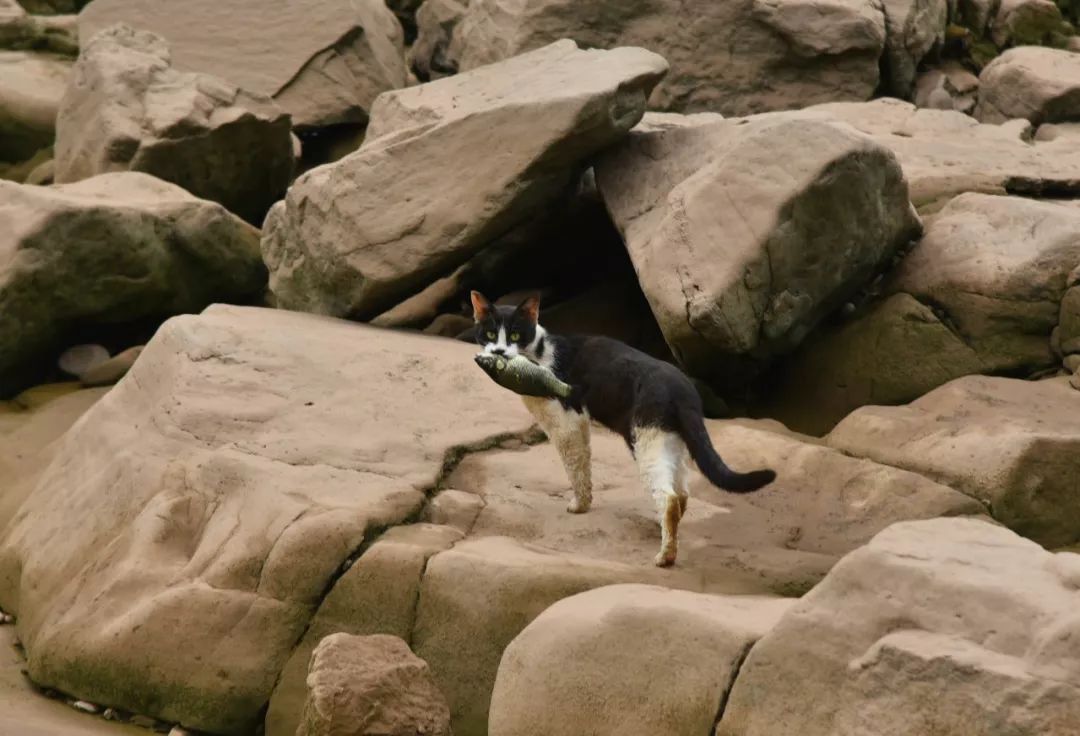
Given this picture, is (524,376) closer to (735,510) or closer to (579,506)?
(579,506)

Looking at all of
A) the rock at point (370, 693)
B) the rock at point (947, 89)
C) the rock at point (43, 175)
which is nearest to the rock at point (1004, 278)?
the rock at point (947, 89)

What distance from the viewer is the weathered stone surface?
21.9ft

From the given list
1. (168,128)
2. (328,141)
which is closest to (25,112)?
(328,141)

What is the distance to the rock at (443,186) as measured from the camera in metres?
8.98

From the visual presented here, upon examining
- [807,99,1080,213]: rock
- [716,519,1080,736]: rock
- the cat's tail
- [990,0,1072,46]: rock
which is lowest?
[990,0,1072,46]: rock

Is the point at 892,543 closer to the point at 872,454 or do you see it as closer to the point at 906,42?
the point at 872,454

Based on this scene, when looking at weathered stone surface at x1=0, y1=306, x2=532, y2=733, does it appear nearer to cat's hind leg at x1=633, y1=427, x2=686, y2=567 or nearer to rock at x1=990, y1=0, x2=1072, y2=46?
cat's hind leg at x1=633, y1=427, x2=686, y2=567

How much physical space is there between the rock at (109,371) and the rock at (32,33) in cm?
555

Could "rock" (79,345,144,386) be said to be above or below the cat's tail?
below

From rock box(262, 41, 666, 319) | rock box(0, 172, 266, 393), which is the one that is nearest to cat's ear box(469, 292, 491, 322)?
rock box(262, 41, 666, 319)

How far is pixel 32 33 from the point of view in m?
14.7

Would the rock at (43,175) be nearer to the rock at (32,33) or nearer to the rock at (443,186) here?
the rock at (32,33)

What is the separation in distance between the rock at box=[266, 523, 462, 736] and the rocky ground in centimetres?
2

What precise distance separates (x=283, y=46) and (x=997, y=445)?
809cm
